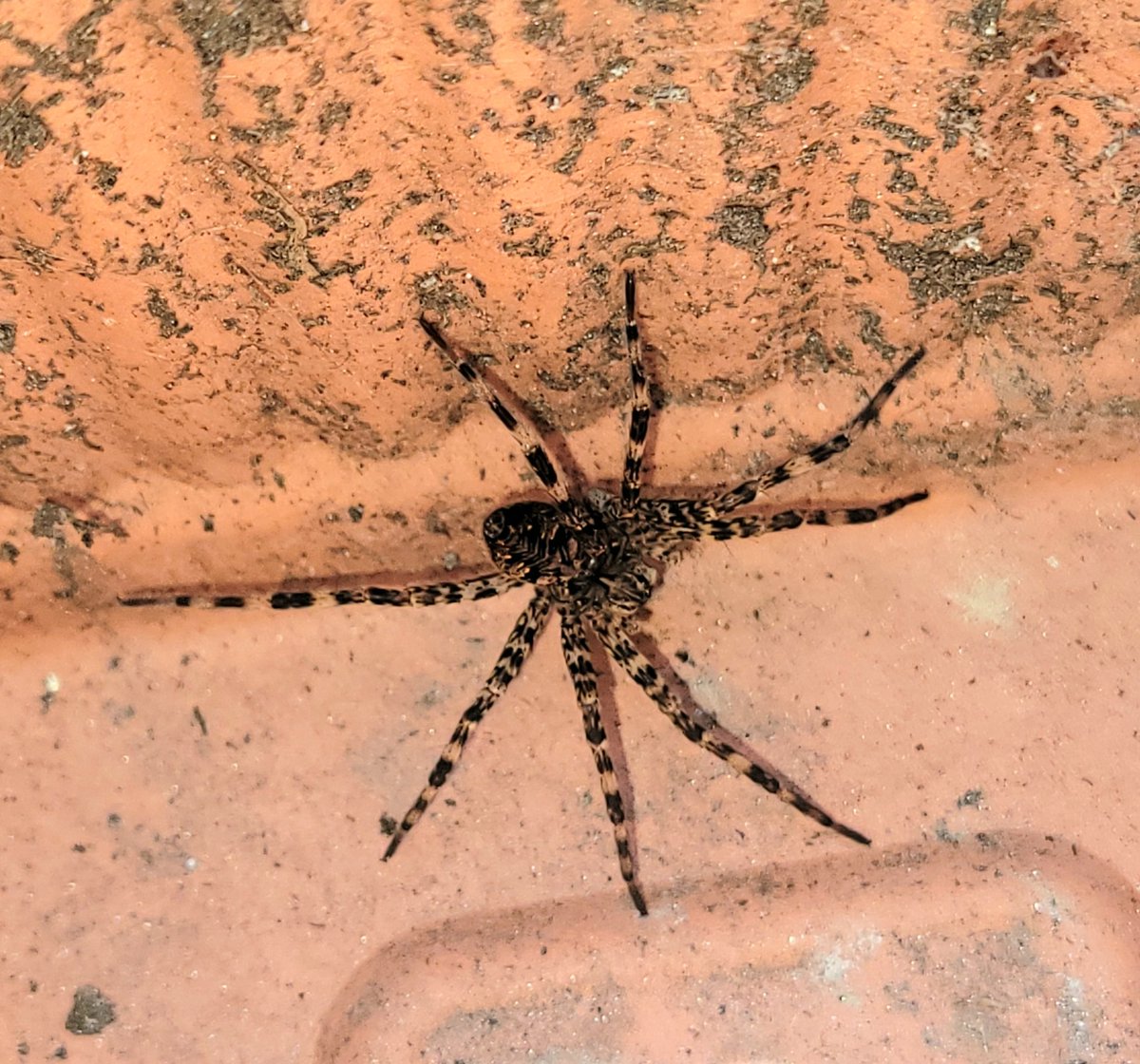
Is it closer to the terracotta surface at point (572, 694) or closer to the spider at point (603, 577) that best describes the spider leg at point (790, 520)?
the spider at point (603, 577)

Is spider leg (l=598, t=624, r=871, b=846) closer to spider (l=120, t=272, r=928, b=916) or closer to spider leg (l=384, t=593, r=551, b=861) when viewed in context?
spider (l=120, t=272, r=928, b=916)

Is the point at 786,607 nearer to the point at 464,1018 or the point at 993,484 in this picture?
the point at 993,484

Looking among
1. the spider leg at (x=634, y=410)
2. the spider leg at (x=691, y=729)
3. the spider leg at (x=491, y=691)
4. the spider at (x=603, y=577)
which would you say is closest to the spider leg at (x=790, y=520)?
the spider at (x=603, y=577)

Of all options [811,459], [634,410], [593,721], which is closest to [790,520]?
[811,459]

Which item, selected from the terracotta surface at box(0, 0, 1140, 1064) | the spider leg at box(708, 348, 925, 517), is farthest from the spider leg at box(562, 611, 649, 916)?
the spider leg at box(708, 348, 925, 517)

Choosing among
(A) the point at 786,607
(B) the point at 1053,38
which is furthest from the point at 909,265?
(A) the point at 786,607

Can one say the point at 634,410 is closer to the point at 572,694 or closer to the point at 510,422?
the point at 510,422

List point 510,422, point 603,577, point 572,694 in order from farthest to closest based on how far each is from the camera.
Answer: point 572,694 < point 603,577 < point 510,422
